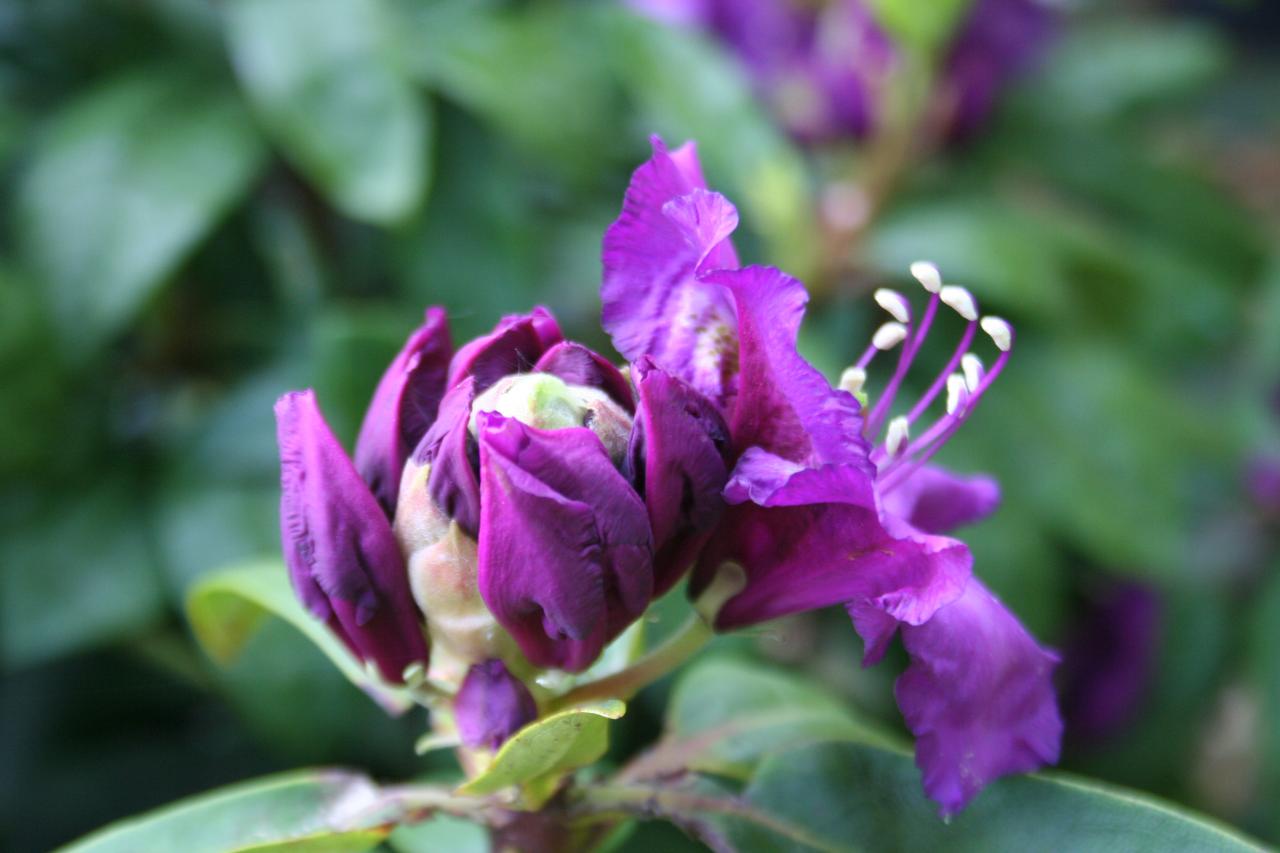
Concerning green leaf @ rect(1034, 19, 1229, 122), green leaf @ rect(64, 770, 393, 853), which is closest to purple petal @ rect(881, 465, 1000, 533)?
green leaf @ rect(64, 770, 393, 853)

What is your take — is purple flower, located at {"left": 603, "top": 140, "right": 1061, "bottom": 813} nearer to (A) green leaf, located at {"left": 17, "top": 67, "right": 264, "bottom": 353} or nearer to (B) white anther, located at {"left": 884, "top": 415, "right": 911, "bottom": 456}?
(B) white anther, located at {"left": 884, "top": 415, "right": 911, "bottom": 456}

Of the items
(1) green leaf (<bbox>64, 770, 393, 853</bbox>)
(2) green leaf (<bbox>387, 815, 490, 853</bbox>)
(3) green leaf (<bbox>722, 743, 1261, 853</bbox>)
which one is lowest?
(2) green leaf (<bbox>387, 815, 490, 853</bbox>)

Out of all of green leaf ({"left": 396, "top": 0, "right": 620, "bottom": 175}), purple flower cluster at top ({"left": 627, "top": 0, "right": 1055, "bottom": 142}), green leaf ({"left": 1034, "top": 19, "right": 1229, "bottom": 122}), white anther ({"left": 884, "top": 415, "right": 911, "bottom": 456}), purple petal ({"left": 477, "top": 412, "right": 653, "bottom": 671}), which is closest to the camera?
purple petal ({"left": 477, "top": 412, "right": 653, "bottom": 671})

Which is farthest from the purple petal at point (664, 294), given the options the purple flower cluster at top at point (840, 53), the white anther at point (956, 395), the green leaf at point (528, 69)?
the purple flower cluster at top at point (840, 53)

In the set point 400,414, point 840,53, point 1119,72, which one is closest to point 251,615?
point 400,414

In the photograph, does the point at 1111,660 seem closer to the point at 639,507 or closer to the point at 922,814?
the point at 922,814

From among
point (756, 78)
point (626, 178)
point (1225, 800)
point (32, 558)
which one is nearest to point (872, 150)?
point (756, 78)

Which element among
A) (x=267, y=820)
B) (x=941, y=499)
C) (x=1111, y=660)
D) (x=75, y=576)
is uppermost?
(x=941, y=499)

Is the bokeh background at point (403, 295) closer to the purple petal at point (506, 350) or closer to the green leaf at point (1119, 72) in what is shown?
the green leaf at point (1119, 72)
